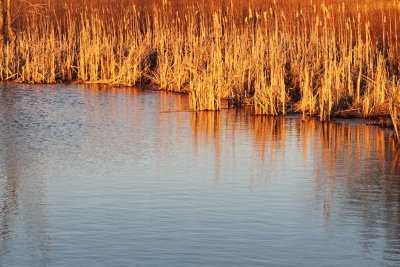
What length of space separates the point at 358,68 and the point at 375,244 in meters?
7.85

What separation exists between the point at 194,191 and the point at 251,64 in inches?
260

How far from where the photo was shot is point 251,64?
14008 mm

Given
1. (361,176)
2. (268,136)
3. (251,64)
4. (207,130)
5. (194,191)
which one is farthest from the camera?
(251,64)

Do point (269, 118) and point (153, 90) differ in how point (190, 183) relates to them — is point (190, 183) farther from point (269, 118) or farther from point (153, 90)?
point (153, 90)

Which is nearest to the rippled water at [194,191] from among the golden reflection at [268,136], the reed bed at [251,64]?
the golden reflection at [268,136]

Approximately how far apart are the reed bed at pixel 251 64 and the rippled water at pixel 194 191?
1.91ft

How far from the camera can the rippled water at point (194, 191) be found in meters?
5.87

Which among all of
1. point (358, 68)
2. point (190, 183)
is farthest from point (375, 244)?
point (358, 68)

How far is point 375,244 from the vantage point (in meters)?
6.05

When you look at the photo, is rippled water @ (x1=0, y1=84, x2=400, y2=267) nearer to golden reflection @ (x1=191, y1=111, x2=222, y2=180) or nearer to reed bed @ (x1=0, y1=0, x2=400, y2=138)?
golden reflection @ (x1=191, y1=111, x2=222, y2=180)

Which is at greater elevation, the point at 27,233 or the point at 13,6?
the point at 13,6

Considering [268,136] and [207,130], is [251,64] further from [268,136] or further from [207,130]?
[268,136]

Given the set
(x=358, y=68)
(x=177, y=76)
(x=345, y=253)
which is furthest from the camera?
(x=177, y=76)

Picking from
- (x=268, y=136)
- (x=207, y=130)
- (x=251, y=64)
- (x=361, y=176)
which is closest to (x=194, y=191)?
(x=361, y=176)
